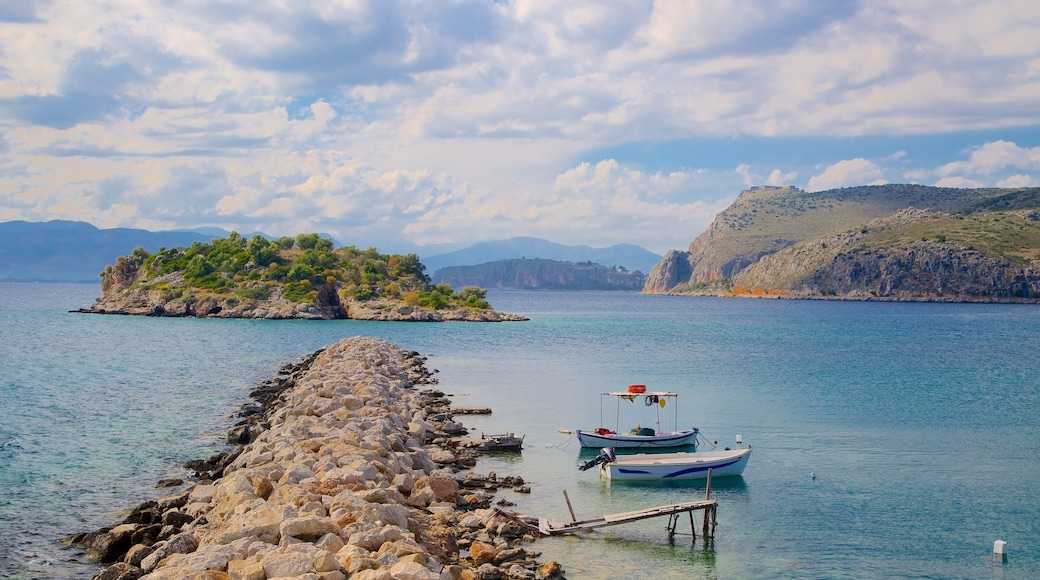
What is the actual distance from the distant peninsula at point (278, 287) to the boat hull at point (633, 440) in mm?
78390

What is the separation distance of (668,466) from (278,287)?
94.3 meters

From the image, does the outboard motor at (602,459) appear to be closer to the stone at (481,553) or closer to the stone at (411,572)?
the stone at (481,553)

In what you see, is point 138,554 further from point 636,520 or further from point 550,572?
point 636,520

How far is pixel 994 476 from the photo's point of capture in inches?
989

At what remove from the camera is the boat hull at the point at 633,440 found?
27953mm

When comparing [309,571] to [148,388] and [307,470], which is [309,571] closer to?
[307,470]

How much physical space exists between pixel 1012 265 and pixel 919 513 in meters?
186

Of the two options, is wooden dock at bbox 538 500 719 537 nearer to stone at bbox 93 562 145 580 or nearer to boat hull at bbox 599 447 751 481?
boat hull at bbox 599 447 751 481

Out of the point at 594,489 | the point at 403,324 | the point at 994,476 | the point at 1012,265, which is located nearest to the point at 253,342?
the point at 403,324

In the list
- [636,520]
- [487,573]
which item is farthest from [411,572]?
[636,520]

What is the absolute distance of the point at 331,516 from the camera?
45.6 ft

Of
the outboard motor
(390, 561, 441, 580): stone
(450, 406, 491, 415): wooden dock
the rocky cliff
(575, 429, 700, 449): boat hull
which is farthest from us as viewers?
the rocky cliff

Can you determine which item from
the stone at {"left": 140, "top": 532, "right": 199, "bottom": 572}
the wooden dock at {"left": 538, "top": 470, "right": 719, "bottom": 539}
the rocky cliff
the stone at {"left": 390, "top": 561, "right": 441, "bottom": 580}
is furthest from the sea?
the rocky cliff

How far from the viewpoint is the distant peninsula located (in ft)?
351
